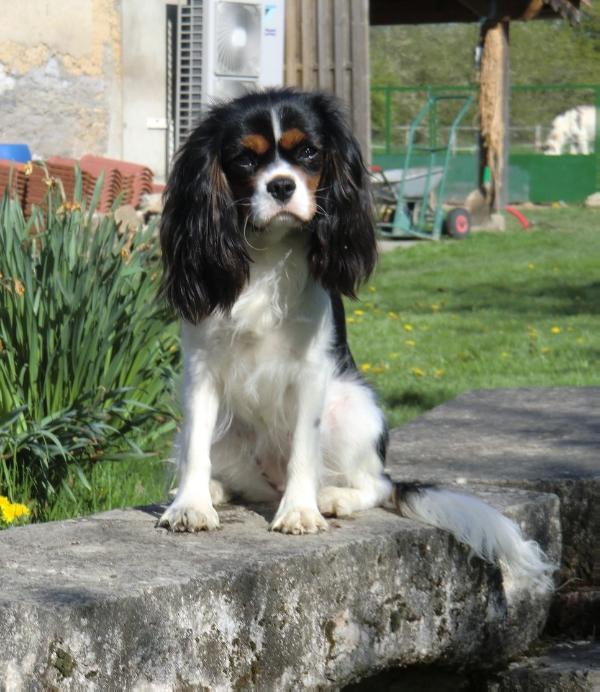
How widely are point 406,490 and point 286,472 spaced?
1.20 ft

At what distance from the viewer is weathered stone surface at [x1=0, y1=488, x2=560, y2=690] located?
7.73 feet

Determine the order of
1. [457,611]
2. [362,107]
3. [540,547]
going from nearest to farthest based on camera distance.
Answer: [457,611], [540,547], [362,107]

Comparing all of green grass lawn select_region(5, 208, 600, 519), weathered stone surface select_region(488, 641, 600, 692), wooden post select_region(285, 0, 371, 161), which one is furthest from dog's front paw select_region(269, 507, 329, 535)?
wooden post select_region(285, 0, 371, 161)

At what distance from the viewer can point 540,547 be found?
350 cm

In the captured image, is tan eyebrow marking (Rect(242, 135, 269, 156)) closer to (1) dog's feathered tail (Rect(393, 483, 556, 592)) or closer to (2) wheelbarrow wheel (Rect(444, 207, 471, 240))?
(1) dog's feathered tail (Rect(393, 483, 556, 592))

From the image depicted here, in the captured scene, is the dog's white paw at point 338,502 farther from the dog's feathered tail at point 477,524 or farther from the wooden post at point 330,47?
the wooden post at point 330,47

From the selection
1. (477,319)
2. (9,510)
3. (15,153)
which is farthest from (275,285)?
(15,153)

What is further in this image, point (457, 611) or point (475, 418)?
point (475, 418)

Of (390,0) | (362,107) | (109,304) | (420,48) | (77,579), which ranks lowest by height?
(77,579)

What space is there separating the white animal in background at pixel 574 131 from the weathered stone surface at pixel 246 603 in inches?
991

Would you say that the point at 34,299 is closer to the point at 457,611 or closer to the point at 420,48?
the point at 457,611

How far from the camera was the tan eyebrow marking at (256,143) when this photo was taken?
10.1 ft

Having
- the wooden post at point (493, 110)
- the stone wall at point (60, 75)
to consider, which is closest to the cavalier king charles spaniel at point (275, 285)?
the stone wall at point (60, 75)

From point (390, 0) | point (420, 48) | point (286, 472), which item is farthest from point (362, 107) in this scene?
point (420, 48)
